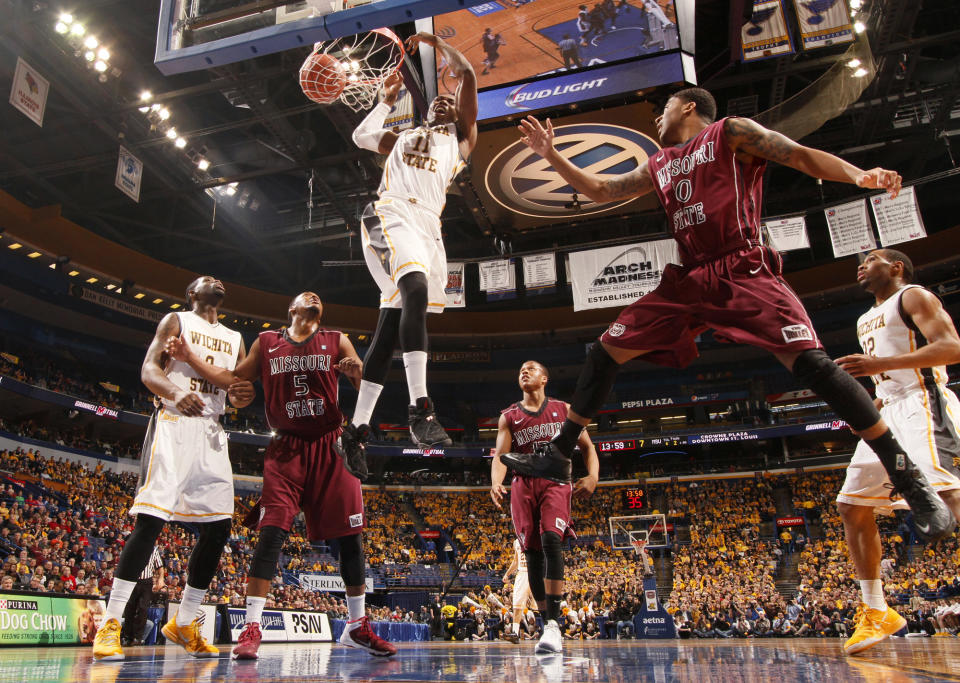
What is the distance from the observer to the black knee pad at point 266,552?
155 inches

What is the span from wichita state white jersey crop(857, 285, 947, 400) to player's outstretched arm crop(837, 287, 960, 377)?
0.32 ft

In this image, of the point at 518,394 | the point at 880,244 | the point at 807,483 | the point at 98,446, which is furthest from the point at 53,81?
the point at 807,483

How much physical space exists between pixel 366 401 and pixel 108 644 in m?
2.00

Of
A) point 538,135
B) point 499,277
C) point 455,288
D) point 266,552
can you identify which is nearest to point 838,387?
point 538,135

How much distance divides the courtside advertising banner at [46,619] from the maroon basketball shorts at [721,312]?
23.7ft

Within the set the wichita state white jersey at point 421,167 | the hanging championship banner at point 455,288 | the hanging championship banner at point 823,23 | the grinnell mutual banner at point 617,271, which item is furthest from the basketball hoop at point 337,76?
the grinnell mutual banner at point 617,271

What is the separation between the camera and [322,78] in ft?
16.3

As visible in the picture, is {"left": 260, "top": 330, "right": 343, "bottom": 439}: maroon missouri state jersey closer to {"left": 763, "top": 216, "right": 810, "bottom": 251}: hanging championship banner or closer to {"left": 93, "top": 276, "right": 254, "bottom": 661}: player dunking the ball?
{"left": 93, "top": 276, "right": 254, "bottom": 661}: player dunking the ball

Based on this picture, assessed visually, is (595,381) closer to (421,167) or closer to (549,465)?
(549,465)

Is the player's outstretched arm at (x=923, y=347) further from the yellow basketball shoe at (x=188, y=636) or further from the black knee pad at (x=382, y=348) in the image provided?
the yellow basketball shoe at (x=188, y=636)

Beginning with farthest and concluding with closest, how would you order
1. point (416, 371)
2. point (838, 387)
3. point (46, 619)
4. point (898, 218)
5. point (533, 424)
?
1. point (898, 218)
2. point (46, 619)
3. point (533, 424)
4. point (416, 371)
5. point (838, 387)

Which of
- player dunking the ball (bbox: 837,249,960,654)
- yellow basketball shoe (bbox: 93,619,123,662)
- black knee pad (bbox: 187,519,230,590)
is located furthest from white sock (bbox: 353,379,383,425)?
player dunking the ball (bbox: 837,249,960,654)

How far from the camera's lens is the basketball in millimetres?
4930

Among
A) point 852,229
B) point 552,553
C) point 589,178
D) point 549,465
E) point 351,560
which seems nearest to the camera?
point 549,465
